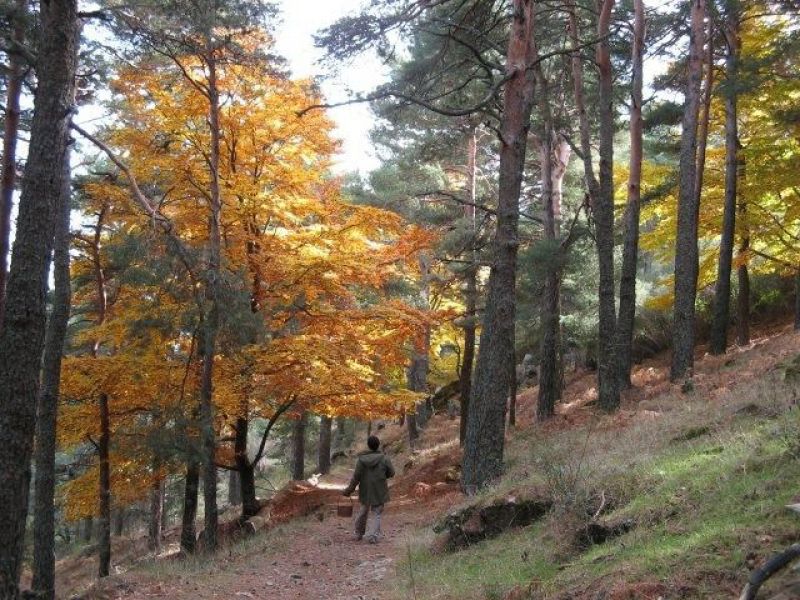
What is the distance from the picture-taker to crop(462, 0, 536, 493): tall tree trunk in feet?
33.6

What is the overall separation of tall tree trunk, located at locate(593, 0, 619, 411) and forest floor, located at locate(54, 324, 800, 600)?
84 centimetres

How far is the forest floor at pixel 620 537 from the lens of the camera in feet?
13.9

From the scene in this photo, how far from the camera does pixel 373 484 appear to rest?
10898mm

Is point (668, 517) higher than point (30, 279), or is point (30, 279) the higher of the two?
point (30, 279)

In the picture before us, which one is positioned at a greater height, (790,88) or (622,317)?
(790,88)

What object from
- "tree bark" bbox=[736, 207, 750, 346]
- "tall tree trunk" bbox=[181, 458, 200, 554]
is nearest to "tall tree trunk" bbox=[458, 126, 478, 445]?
"tall tree trunk" bbox=[181, 458, 200, 554]

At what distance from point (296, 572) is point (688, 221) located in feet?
38.9

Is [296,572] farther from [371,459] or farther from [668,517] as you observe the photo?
[668,517]

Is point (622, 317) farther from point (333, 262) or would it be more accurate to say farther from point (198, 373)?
point (198, 373)

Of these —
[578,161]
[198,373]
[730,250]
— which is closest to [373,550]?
[198,373]

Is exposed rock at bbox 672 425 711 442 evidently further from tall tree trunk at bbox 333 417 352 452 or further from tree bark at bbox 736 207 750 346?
tall tree trunk at bbox 333 417 352 452

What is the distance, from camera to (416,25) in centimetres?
1052

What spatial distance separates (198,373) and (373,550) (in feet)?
17.8

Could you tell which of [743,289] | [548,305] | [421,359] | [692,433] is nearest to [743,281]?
[743,289]
